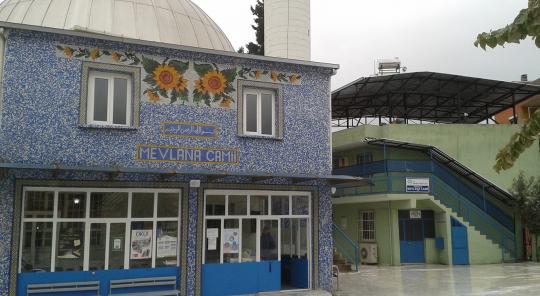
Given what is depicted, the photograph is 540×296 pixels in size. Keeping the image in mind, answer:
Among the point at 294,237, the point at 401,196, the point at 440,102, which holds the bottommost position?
the point at 294,237

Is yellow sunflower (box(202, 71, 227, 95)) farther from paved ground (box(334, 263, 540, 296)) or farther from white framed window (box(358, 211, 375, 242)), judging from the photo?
white framed window (box(358, 211, 375, 242))

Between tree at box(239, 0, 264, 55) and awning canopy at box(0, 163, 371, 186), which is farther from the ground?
tree at box(239, 0, 264, 55)

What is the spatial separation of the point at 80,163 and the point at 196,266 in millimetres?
3837

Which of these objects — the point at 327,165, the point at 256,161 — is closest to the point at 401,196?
the point at 327,165

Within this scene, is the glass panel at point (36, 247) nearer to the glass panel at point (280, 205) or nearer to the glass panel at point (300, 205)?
the glass panel at point (280, 205)

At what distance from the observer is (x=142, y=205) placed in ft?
44.7

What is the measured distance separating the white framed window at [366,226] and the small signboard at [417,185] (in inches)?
100

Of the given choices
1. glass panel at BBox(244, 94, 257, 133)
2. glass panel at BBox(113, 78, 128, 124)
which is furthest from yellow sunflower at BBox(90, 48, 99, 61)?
glass panel at BBox(244, 94, 257, 133)

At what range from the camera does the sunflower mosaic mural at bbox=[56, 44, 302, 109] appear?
44.3 ft

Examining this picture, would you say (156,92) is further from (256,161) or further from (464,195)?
(464,195)

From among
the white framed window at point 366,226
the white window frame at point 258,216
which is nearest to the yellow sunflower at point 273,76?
the white window frame at point 258,216

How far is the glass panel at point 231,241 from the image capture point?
47.2ft

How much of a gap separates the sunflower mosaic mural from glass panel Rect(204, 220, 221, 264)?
3.15m

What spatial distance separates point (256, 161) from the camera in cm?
1476
